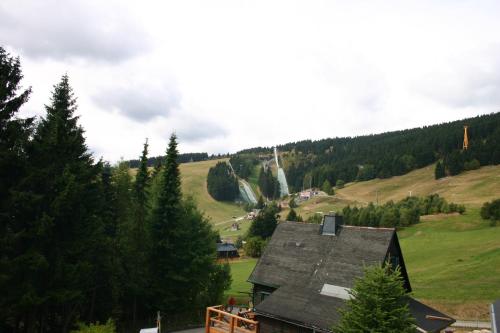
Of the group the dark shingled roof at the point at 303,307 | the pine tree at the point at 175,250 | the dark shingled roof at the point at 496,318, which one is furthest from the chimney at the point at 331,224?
the pine tree at the point at 175,250

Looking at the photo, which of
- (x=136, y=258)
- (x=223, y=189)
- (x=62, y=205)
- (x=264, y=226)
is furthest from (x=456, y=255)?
(x=223, y=189)

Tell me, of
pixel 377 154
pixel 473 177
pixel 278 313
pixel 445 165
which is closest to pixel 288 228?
pixel 278 313

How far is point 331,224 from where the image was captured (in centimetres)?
2755

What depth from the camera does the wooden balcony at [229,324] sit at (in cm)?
2359

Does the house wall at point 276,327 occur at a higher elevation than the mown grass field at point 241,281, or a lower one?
higher

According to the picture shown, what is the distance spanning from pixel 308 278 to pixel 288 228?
563 centimetres

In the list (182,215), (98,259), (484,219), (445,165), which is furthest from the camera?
(445,165)

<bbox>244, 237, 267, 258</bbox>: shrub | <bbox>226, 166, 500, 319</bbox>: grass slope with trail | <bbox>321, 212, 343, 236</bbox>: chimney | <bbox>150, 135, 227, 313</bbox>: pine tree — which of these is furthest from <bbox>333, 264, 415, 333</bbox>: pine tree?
<bbox>244, 237, 267, 258</bbox>: shrub

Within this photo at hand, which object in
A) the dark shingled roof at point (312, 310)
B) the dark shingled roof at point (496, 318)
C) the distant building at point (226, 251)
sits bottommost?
the distant building at point (226, 251)

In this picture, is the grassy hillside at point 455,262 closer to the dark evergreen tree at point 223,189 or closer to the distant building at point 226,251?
the distant building at point 226,251

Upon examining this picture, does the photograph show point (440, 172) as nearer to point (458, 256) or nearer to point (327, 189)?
point (327, 189)

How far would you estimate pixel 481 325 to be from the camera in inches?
1180

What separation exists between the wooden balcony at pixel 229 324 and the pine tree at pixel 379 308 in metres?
8.82

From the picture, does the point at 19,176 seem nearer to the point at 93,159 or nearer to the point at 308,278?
the point at 93,159
